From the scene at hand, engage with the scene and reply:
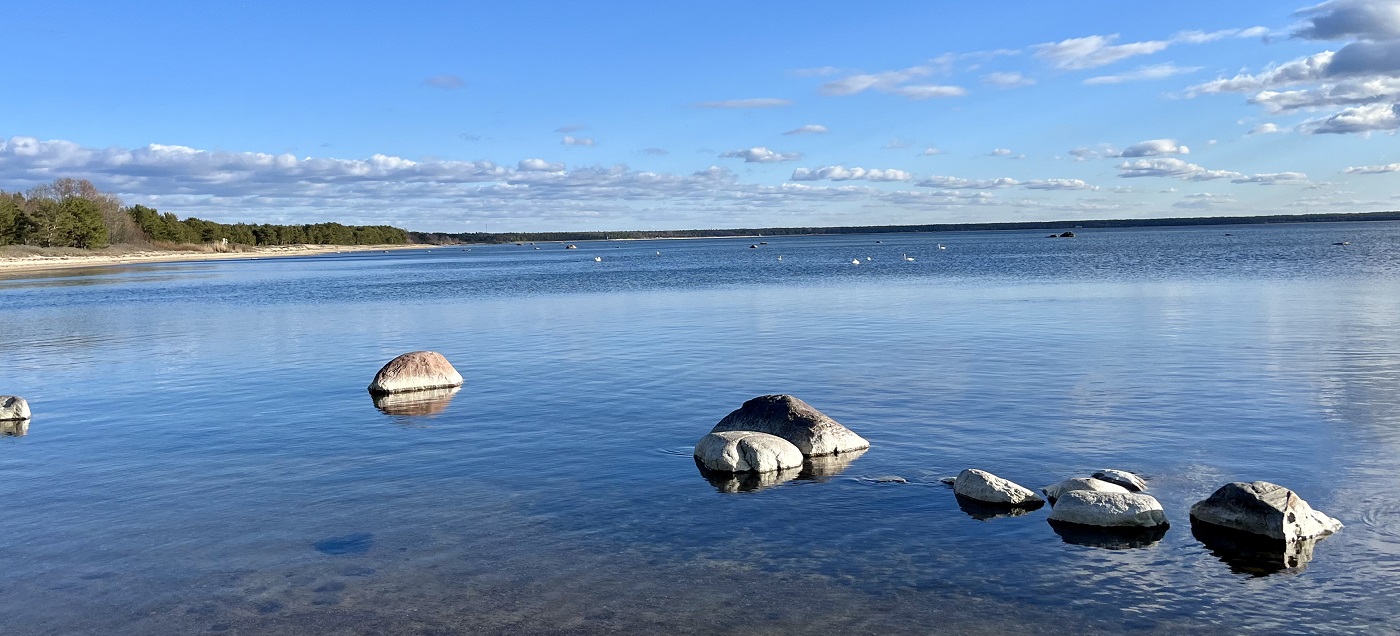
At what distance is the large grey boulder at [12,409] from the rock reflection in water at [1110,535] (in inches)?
721

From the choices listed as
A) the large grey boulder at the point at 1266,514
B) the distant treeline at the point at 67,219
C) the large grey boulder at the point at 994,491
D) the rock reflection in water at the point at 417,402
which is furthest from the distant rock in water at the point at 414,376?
the distant treeline at the point at 67,219

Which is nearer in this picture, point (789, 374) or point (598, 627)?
point (598, 627)

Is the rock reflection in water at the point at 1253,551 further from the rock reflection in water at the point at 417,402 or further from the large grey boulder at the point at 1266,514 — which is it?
the rock reflection in water at the point at 417,402

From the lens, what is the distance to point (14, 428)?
59.2 ft

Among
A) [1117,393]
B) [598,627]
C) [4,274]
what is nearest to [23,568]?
[598,627]

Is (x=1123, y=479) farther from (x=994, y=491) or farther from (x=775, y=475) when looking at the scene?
(x=775, y=475)

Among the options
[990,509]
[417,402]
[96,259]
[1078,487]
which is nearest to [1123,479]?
[1078,487]

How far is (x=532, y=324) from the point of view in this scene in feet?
124

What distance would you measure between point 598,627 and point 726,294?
148 feet

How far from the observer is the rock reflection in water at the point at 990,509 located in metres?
11.6

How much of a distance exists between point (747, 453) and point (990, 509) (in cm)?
360

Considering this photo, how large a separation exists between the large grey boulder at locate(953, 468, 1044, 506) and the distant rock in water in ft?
42.1

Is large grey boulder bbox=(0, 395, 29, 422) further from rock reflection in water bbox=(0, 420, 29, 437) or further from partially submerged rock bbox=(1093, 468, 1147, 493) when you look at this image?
partially submerged rock bbox=(1093, 468, 1147, 493)

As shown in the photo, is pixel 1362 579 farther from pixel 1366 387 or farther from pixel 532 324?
pixel 532 324
